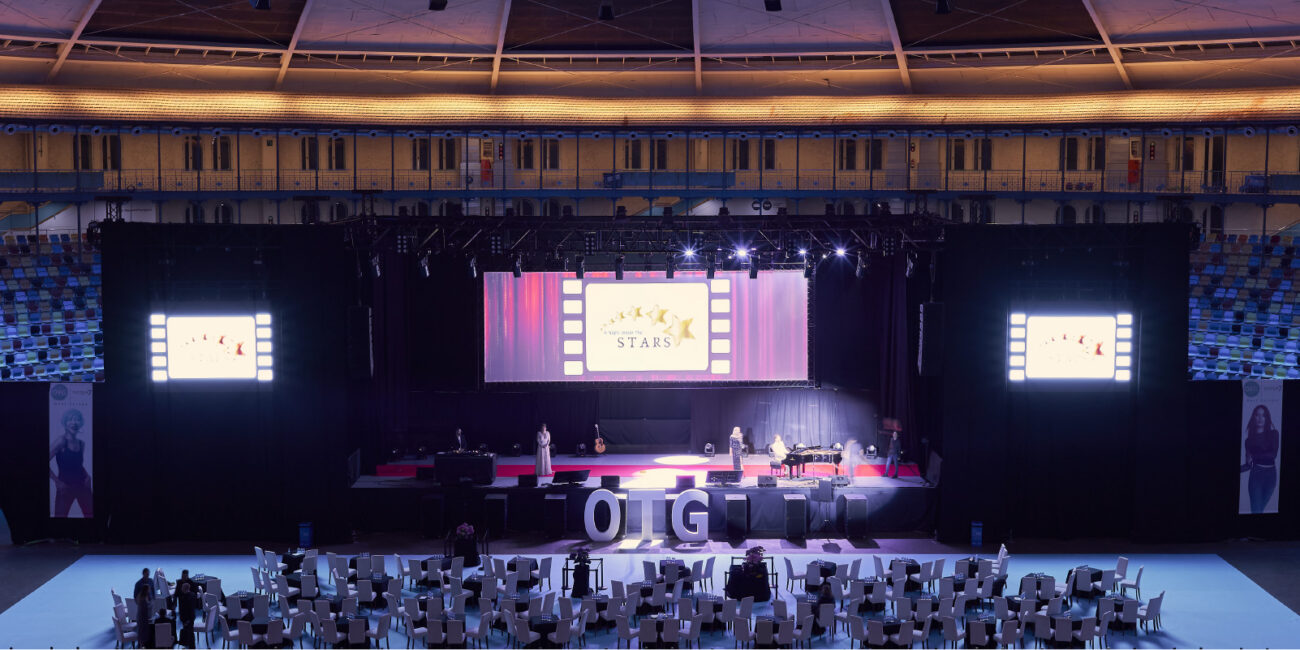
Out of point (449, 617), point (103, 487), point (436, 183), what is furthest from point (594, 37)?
point (449, 617)

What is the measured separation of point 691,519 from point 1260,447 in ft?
36.9

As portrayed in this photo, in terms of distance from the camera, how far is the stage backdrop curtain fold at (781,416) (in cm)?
2538

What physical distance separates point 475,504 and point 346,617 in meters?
6.57

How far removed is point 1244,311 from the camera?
99.3ft

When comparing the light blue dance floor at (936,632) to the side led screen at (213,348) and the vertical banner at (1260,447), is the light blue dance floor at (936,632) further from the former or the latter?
the side led screen at (213,348)

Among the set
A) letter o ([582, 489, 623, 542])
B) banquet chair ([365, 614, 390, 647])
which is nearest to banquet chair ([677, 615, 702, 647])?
banquet chair ([365, 614, 390, 647])

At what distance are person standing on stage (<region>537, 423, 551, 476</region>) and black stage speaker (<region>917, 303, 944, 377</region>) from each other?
7.99m

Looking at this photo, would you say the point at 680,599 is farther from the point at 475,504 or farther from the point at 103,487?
the point at 103,487

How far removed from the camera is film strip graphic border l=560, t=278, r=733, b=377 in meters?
24.1

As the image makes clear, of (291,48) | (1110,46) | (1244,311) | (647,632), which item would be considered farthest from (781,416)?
(291,48)

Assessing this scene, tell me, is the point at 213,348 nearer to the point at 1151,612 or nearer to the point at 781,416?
the point at 781,416

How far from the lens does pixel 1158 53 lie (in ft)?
110

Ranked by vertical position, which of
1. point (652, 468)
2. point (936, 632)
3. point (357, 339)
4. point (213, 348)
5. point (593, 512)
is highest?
point (357, 339)

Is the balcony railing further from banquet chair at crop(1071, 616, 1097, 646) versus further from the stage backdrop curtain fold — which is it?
banquet chair at crop(1071, 616, 1097, 646)
